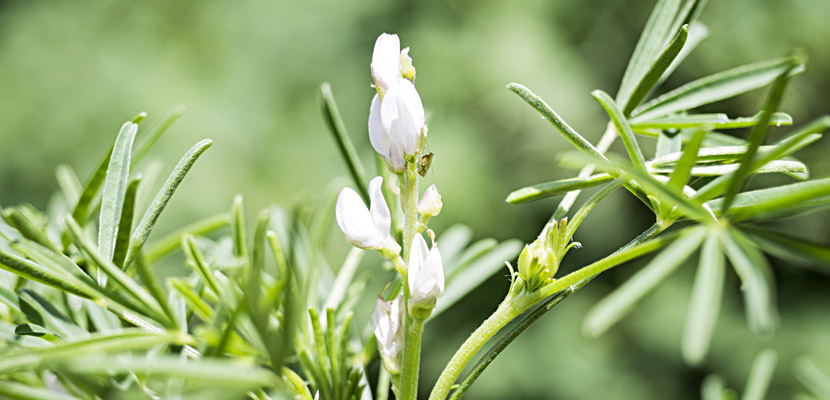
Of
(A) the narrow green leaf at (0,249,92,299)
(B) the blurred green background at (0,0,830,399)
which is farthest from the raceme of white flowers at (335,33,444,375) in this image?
(B) the blurred green background at (0,0,830,399)

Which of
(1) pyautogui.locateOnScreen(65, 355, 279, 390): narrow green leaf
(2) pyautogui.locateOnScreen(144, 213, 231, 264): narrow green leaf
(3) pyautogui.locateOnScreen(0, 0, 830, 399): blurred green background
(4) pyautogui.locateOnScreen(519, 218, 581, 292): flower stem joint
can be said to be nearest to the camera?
(1) pyautogui.locateOnScreen(65, 355, 279, 390): narrow green leaf

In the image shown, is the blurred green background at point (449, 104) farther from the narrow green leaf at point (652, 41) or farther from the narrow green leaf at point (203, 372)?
the narrow green leaf at point (203, 372)

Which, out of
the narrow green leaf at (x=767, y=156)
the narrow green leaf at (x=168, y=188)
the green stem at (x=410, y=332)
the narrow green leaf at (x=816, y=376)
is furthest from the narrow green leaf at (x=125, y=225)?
the narrow green leaf at (x=816, y=376)

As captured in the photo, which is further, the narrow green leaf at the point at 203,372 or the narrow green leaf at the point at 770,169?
the narrow green leaf at the point at 770,169

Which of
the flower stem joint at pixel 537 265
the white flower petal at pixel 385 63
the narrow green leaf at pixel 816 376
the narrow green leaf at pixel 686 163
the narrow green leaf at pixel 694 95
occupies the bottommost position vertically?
the flower stem joint at pixel 537 265

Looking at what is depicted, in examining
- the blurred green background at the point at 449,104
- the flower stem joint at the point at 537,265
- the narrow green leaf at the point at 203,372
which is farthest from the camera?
the blurred green background at the point at 449,104

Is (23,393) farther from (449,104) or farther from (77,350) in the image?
(449,104)

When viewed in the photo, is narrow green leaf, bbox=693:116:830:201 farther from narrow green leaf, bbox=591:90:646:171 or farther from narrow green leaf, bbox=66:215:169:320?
narrow green leaf, bbox=66:215:169:320
